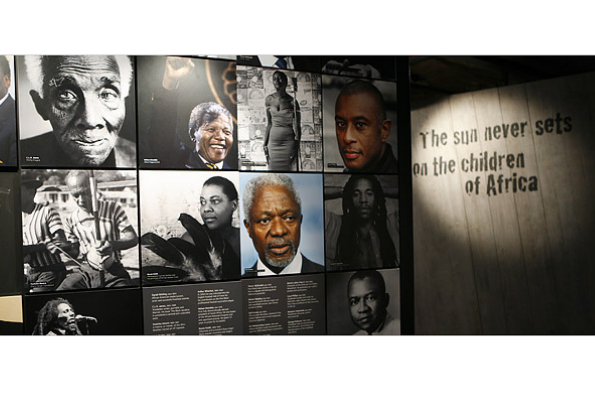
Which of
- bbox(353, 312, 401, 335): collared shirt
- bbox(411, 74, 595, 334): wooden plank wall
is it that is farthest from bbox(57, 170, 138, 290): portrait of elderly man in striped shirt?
bbox(411, 74, 595, 334): wooden plank wall

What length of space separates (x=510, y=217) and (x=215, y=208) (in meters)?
2.79

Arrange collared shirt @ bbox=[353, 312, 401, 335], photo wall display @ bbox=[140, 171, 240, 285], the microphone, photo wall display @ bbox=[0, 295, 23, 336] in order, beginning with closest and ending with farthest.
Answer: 1. photo wall display @ bbox=[0, 295, 23, 336]
2. the microphone
3. photo wall display @ bbox=[140, 171, 240, 285]
4. collared shirt @ bbox=[353, 312, 401, 335]

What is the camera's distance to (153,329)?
107 inches

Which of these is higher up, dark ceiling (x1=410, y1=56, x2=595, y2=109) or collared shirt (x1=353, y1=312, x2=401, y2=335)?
dark ceiling (x1=410, y1=56, x2=595, y2=109)

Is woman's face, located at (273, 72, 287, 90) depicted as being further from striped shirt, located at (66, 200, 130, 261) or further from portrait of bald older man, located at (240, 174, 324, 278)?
striped shirt, located at (66, 200, 130, 261)

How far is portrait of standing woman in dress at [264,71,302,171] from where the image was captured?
10.1ft

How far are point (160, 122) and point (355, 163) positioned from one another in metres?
1.38

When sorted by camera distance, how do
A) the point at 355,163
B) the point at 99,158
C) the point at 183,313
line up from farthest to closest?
the point at 355,163 → the point at 183,313 → the point at 99,158

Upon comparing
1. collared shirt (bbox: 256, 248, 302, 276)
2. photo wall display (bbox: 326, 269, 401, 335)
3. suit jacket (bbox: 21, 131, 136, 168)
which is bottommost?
photo wall display (bbox: 326, 269, 401, 335)

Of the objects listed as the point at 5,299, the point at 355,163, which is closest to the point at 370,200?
the point at 355,163

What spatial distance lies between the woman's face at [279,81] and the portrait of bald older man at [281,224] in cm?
60

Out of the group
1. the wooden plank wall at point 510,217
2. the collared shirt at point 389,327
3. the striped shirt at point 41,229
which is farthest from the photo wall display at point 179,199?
the wooden plank wall at point 510,217

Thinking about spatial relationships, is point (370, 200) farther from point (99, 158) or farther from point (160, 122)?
point (99, 158)

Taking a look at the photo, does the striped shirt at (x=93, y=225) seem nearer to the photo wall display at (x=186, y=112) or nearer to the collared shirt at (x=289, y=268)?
the photo wall display at (x=186, y=112)
